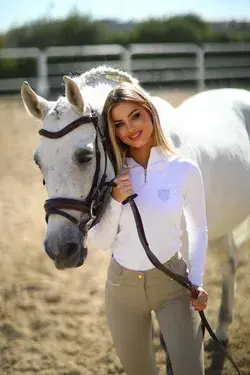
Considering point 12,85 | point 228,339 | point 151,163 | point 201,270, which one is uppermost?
point 12,85

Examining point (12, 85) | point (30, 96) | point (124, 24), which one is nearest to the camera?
point (30, 96)

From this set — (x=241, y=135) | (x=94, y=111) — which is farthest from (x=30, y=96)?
(x=241, y=135)

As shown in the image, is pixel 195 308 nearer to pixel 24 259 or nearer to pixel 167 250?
pixel 167 250

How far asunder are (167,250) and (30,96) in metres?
0.79

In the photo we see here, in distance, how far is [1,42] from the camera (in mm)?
19141

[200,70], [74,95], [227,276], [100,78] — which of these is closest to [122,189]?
[74,95]

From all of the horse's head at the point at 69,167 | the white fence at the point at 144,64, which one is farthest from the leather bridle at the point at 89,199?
the white fence at the point at 144,64

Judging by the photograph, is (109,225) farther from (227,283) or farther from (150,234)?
(227,283)

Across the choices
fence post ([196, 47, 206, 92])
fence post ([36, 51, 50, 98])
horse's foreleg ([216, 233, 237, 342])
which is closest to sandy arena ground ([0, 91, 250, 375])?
horse's foreleg ([216, 233, 237, 342])

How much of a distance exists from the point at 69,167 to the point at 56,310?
6.94 ft

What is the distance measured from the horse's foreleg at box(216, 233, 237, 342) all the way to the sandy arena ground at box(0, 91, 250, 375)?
0.10 metres

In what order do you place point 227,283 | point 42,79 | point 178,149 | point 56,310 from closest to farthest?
point 178,149, point 227,283, point 56,310, point 42,79

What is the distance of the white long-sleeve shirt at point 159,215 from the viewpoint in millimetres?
1909

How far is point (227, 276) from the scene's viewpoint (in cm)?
367
